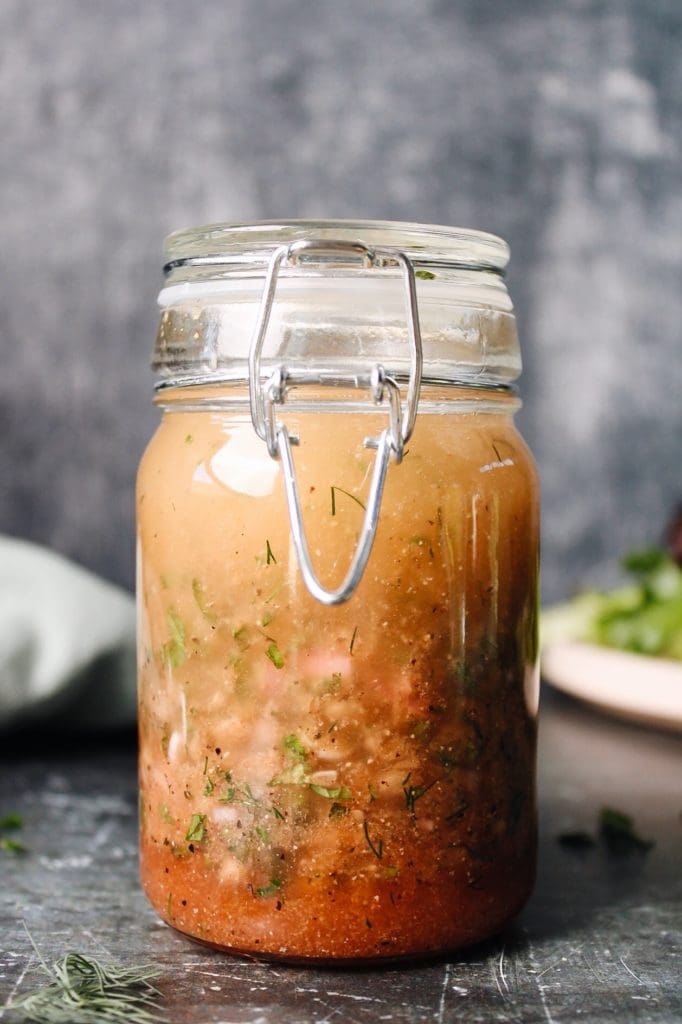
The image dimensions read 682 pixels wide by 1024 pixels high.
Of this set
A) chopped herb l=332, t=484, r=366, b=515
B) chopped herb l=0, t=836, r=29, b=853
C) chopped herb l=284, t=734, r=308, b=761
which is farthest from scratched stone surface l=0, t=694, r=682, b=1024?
chopped herb l=332, t=484, r=366, b=515

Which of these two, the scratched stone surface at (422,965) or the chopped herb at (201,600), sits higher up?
the chopped herb at (201,600)

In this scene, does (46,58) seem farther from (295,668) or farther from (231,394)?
(295,668)

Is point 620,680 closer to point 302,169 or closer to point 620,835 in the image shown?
point 620,835

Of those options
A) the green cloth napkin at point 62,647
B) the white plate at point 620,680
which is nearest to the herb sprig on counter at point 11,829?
the green cloth napkin at point 62,647

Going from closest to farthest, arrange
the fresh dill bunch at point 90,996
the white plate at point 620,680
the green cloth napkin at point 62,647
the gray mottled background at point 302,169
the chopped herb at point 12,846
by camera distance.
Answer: the fresh dill bunch at point 90,996
the chopped herb at point 12,846
the green cloth napkin at point 62,647
the white plate at point 620,680
the gray mottled background at point 302,169

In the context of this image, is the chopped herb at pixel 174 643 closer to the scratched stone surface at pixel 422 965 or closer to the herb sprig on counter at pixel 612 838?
the scratched stone surface at pixel 422 965

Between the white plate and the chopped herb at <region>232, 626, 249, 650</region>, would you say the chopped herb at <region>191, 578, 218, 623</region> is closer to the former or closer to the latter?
the chopped herb at <region>232, 626, 249, 650</region>

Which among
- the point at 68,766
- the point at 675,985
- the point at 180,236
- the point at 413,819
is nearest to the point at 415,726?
the point at 413,819
